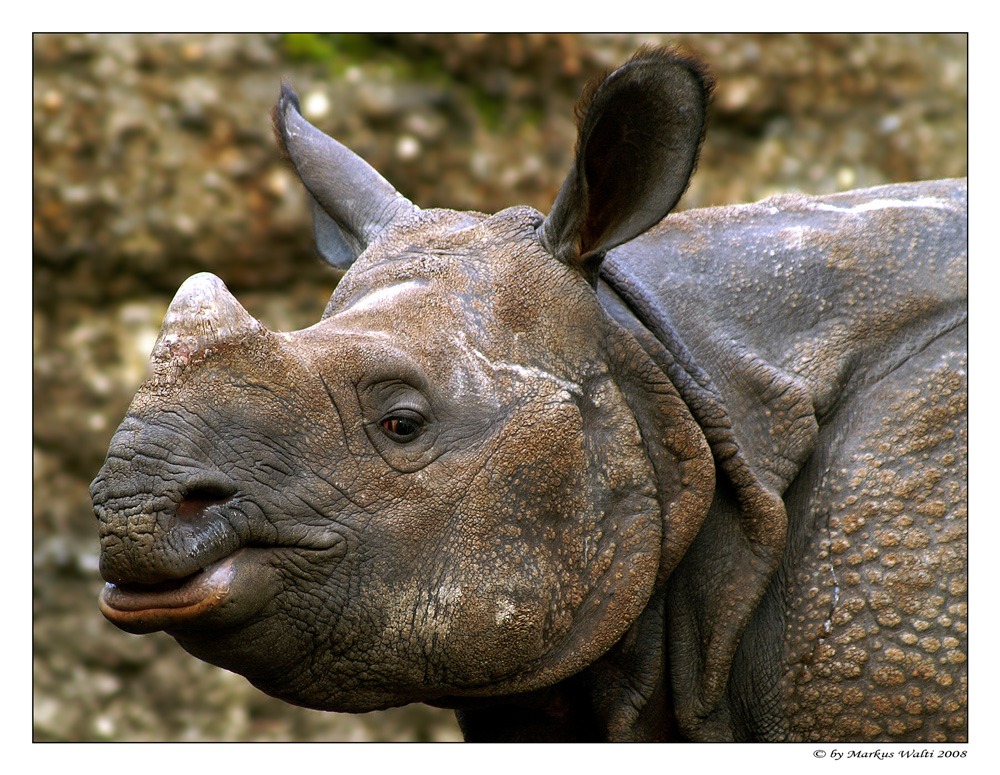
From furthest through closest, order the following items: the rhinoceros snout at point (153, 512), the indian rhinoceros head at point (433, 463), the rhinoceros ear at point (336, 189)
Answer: the rhinoceros ear at point (336, 189) → the indian rhinoceros head at point (433, 463) → the rhinoceros snout at point (153, 512)

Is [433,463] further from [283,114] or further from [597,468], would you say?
[283,114]

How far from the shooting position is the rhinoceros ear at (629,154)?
313 centimetres

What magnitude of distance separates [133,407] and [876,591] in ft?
6.98

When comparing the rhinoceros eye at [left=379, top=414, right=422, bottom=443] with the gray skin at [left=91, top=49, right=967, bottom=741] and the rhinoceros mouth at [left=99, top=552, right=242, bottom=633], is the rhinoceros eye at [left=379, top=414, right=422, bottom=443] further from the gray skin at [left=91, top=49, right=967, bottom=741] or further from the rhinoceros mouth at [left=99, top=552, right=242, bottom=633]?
the rhinoceros mouth at [left=99, top=552, right=242, bottom=633]

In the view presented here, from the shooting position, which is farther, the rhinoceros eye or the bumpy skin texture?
the bumpy skin texture

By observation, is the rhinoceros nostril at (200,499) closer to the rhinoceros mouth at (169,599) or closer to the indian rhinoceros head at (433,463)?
the indian rhinoceros head at (433,463)

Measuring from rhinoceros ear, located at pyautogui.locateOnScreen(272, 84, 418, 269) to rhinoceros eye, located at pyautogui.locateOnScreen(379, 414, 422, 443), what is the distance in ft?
3.36

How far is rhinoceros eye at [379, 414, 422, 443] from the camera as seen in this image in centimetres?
302

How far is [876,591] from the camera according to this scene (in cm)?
323

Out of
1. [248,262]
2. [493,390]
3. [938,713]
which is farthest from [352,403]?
[248,262]

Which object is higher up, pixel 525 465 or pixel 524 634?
pixel 525 465

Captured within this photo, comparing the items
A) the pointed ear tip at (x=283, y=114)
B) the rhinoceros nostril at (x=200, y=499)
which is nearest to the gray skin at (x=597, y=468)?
the rhinoceros nostril at (x=200, y=499)

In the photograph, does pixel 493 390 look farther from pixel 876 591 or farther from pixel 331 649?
pixel 876 591

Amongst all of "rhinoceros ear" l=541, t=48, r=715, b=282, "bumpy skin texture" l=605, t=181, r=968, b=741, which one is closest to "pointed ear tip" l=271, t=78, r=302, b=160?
"rhinoceros ear" l=541, t=48, r=715, b=282
